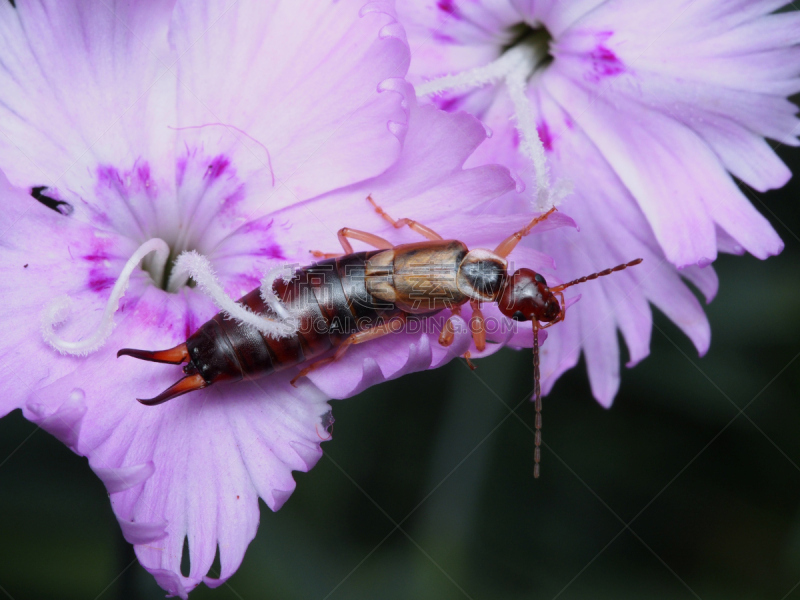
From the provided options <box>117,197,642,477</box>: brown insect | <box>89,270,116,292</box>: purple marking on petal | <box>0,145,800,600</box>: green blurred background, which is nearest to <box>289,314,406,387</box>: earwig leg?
<box>117,197,642,477</box>: brown insect

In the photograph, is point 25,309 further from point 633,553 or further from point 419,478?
point 633,553

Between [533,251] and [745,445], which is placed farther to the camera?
[745,445]

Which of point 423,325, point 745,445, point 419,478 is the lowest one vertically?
point 419,478

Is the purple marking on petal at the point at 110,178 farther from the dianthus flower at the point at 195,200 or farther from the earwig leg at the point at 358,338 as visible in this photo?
the earwig leg at the point at 358,338

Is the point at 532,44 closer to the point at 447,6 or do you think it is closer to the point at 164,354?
the point at 447,6


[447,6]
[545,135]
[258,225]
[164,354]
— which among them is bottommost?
[164,354]

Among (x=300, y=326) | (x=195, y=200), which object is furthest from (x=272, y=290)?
(x=195, y=200)

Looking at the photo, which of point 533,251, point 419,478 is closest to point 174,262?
point 533,251
